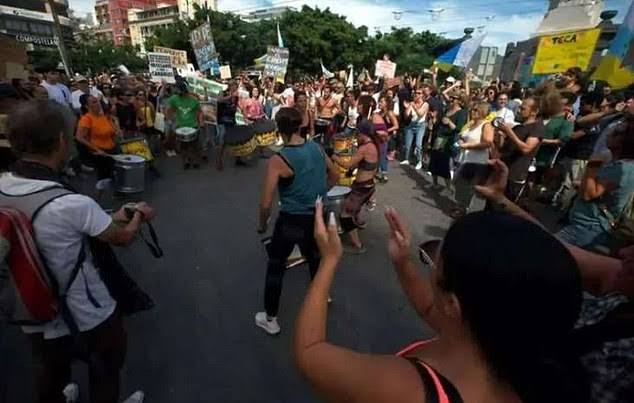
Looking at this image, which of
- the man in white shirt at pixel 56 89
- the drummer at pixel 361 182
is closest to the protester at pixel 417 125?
the drummer at pixel 361 182

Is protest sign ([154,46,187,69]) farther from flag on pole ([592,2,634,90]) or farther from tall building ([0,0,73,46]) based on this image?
tall building ([0,0,73,46])

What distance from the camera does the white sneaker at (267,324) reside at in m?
3.03

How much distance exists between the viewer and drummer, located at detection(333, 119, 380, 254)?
4383 mm

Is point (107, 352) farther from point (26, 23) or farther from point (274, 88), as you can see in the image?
point (26, 23)

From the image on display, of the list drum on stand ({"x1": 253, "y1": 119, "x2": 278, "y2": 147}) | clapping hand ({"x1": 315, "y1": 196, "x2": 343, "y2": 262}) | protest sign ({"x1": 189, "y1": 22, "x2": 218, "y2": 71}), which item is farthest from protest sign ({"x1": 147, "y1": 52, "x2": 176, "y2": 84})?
clapping hand ({"x1": 315, "y1": 196, "x2": 343, "y2": 262})

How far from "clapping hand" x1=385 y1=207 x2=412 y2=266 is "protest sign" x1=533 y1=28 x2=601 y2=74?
673cm

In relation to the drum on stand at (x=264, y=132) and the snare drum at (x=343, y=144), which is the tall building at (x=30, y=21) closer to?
the drum on stand at (x=264, y=132)

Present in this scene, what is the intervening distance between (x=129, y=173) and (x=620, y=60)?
7325 mm

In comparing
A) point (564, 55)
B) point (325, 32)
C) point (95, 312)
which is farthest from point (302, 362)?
point (325, 32)

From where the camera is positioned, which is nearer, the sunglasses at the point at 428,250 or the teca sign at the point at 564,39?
the sunglasses at the point at 428,250

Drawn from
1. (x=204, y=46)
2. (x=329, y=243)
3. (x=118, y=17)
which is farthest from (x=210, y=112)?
(x=118, y=17)

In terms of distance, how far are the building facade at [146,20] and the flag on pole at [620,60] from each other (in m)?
100

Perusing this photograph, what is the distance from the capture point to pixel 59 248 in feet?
5.35

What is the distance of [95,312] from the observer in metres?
1.83
